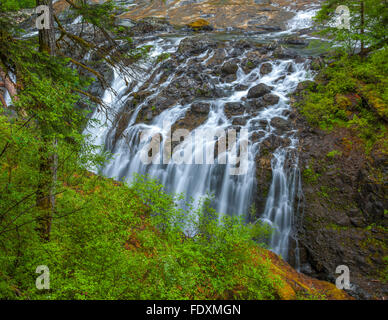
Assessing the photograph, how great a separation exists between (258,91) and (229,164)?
14.8 feet

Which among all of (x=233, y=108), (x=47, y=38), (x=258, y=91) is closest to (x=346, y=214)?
(x=233, y=108)

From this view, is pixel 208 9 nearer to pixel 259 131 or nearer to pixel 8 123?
pixel 259 131

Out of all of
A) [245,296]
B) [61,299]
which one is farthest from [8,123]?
[245,296]

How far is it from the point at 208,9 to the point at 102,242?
31.7 meters

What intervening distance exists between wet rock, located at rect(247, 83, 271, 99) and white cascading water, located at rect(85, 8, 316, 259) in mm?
351

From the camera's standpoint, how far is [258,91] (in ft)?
39.1

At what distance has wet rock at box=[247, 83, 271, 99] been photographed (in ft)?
39.0

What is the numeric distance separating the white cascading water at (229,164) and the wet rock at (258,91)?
0.35 m

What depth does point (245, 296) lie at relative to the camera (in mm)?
4648

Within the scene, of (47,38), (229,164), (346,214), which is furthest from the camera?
(229,164)

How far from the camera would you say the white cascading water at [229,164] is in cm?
857

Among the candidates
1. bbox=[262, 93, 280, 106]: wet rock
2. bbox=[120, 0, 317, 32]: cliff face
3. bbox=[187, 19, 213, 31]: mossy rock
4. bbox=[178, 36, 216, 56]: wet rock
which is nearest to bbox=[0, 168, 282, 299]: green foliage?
bbox=[262, 93, 280, 106]: wet rock

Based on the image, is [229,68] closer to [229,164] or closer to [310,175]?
[229,164]

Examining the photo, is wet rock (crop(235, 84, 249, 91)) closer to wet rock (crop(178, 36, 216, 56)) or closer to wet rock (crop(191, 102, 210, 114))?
wet rock (crop(191, 102, 210, 114))
